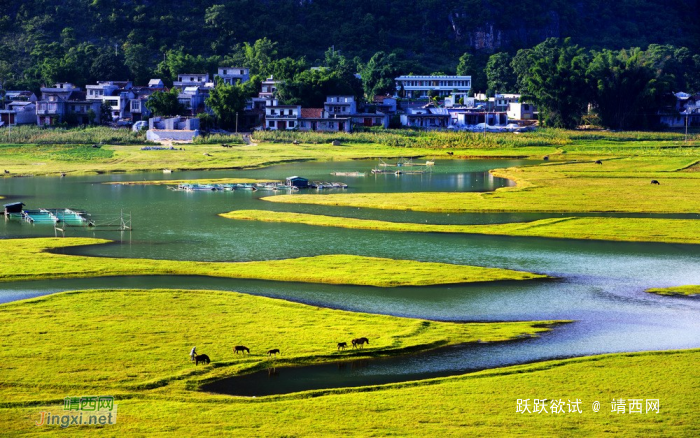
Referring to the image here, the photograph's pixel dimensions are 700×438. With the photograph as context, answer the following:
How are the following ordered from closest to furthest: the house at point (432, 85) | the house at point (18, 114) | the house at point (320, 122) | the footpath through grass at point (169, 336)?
the footpath through grass at point (169, 336), the house at point (18, 114), the house at point (320, 122), the house at point (432, 85)

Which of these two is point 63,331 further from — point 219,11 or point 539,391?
point 219,11

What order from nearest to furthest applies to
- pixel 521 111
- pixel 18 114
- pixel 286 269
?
pixel 286 269
pixel 18 114
pixel 521 111

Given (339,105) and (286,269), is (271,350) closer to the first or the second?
(286,269)

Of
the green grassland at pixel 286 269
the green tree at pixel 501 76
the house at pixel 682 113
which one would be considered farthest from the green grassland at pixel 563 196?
the green tree at pixel 501 76

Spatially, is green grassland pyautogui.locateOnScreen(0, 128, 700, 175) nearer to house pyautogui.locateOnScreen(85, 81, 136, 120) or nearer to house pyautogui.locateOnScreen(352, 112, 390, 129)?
house pyautogui.locateOnScreen(352, 112, 390, 129)

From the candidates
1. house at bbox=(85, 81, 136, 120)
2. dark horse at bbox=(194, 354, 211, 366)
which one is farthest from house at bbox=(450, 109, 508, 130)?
dark horse at bbox=(194, 354, 211, 366)

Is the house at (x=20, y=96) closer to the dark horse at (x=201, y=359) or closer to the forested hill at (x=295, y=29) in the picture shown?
the forested hill at (x=295, y=29)

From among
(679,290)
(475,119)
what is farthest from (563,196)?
(475,119)
